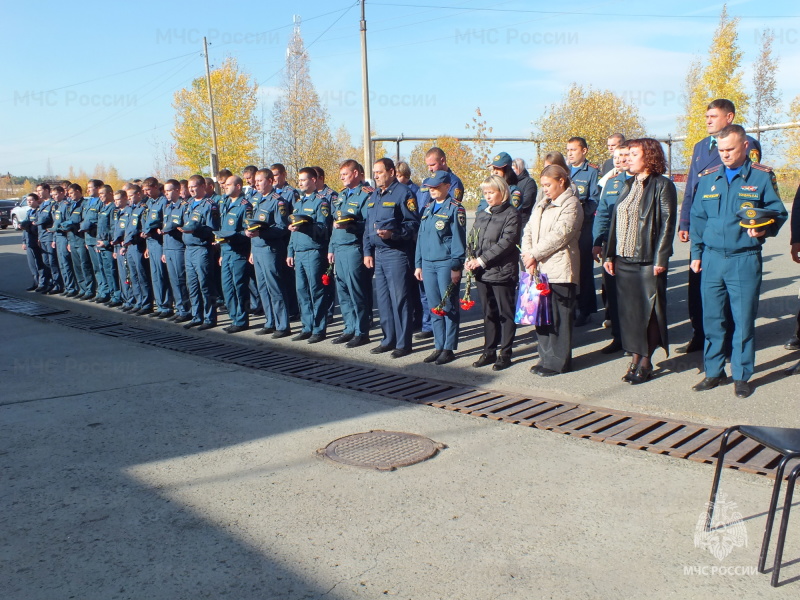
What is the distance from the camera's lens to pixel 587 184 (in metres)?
8.52

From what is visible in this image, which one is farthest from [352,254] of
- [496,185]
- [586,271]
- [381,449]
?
[381,449]

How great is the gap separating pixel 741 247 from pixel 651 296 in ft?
2.72

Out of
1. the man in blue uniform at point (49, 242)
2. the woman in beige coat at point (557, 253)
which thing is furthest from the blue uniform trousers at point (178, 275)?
the woman in beige coat at point (557, 253)

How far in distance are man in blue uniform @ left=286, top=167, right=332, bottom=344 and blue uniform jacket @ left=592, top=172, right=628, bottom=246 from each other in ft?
10.6

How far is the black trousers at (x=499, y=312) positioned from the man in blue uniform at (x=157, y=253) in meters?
5.69

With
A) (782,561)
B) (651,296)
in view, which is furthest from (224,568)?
(651,296)

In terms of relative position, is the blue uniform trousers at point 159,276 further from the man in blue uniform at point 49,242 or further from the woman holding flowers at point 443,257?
the woman holding flowers at point 443,257

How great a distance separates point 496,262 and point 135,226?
667 cm

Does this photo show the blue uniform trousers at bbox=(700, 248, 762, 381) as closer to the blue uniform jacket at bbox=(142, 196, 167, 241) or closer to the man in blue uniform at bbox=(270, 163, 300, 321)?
the man in blue uniform at bbox=(270, 163, 300, 321)

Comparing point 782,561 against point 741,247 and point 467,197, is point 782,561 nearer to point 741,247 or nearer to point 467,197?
point 741,247

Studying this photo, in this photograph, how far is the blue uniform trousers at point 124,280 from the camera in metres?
12.1

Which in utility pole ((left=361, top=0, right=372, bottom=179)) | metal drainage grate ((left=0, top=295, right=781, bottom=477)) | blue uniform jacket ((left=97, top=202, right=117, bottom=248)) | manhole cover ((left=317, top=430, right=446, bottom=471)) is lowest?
metal drainage grate ((left=0, top=295, right=781, bottom=477))

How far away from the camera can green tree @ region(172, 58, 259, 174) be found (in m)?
39.7

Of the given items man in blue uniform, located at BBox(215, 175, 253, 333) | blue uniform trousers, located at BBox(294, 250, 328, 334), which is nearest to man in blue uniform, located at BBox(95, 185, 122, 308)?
man in blue uniform, located at BBox(215, 175, 253, 333)
